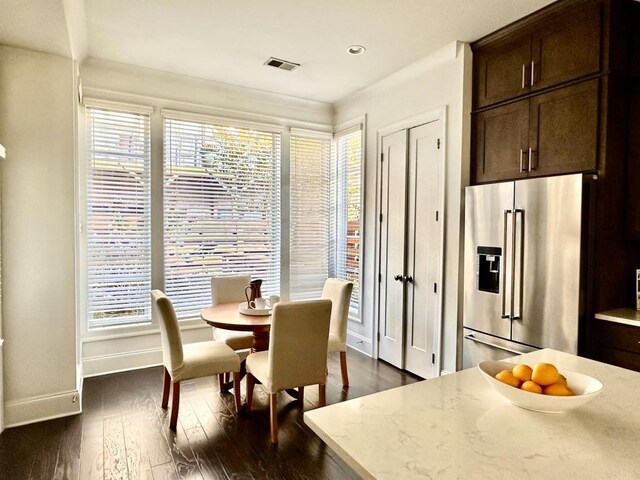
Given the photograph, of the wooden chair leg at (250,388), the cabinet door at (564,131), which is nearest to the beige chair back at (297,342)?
the wooden chair leg at (250,388)

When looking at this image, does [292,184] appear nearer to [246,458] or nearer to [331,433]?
[246,458]

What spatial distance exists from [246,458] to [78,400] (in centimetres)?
149

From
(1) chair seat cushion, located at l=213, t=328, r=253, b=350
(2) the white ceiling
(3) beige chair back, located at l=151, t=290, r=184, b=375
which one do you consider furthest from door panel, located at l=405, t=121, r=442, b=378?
(3) beige chair back, located at l=151, t=290, r=184, b=375

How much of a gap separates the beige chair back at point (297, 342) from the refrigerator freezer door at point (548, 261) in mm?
1365

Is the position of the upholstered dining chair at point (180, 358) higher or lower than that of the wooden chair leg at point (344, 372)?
higher

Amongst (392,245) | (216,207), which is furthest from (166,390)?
(392,245)

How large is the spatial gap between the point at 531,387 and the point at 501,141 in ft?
7.90

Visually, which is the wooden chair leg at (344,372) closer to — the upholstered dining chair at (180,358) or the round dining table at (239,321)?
the round dining table at (239,321)

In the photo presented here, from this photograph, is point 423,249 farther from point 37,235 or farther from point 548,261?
point 37,235

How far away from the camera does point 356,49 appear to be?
11.1ft

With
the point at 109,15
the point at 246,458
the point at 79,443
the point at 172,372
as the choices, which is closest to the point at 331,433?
the point at 246,458

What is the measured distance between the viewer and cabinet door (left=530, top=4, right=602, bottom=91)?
2475 mm

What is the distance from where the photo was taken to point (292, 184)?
4777 millimetres

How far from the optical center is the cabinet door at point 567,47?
8.12 feet
